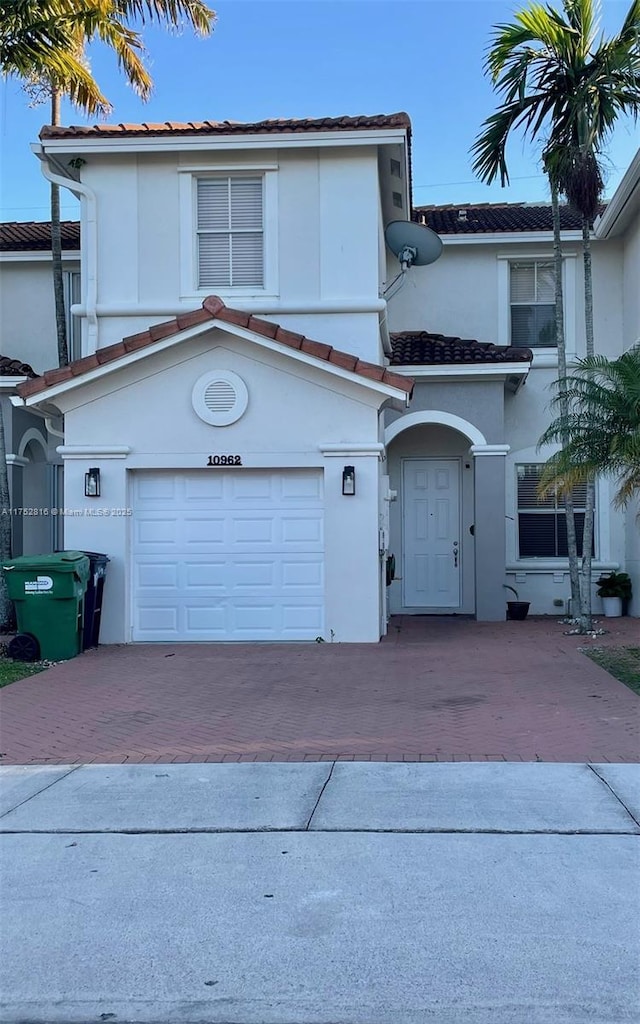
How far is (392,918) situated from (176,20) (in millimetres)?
15465

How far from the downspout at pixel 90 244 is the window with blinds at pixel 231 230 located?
1.50 meters

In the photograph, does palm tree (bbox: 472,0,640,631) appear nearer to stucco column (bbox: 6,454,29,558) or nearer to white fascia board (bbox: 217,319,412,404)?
white fascia board (bbox: 217,319,412,404)

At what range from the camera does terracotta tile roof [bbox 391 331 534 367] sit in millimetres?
15180

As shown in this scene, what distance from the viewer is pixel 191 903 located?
14.9 feet

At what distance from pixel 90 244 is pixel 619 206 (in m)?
8.12

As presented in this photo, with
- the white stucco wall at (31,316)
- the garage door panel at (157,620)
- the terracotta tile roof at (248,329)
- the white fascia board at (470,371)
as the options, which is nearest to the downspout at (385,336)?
the white fascia board at (470,371)

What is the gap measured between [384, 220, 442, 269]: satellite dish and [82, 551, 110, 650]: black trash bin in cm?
672

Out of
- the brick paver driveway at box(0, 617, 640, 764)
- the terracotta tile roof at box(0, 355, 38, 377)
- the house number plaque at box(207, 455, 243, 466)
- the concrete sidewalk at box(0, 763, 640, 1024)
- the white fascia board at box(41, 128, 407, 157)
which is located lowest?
the concrete sidewalk at box(0, 763, 640, 1024)

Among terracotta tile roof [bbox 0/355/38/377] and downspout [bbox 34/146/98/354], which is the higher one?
downspout [bbox 34/146/98/354]

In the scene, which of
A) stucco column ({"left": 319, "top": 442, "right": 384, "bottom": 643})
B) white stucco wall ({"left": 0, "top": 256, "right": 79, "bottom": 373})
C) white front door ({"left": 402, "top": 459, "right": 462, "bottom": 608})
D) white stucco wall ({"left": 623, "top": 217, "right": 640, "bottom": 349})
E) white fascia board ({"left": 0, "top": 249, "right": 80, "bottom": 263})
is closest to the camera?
stucco column ({"left": 319, "top": 442, "right": 384, "bottom": 643})

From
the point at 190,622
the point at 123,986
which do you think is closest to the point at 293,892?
the point at 123,986

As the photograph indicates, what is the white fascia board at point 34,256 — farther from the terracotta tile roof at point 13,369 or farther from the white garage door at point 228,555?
the white garage door at point 228,555

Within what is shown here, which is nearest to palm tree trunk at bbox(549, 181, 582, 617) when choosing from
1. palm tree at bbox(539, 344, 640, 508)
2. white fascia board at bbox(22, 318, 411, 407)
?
palm tree at bbox(539, 344, 640, 508)

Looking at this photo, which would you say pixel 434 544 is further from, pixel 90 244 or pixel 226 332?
pixel 90 244
